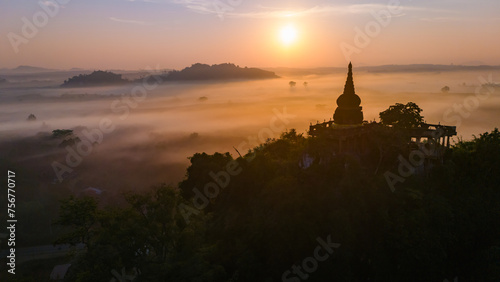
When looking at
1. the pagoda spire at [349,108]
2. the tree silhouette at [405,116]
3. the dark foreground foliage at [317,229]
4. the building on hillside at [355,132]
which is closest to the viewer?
the dark foreground foliage at [317,229]

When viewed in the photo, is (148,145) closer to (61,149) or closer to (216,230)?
(61,149)

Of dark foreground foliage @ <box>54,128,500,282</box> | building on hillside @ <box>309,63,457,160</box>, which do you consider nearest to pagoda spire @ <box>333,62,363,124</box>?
building on hillside @ <box>309,63,457,160</box>

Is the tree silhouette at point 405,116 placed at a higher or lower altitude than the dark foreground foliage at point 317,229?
higher

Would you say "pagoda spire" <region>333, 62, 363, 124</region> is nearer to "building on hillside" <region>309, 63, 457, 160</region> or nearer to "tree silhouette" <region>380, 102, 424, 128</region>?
"building on hillside" <region>309, 63, 457, 160</region>

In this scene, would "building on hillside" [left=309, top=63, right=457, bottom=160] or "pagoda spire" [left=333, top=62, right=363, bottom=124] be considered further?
"pagoda spire" [left=333, top=62, right=363, bottom=124]

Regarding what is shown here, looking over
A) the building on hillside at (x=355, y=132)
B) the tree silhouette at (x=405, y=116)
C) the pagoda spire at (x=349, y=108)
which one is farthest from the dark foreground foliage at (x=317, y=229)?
the tree silhouette at (x=405, y=116)

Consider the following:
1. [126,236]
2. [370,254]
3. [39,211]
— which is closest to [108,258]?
[126,236]

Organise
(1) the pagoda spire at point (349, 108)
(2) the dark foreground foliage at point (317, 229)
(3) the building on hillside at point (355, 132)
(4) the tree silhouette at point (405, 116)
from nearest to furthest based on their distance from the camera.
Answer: (2) the dark foreground foliage at point (317, 229) → (3) the building on hillside at point (355, 132) → (1) the pagoda spire at point (349, 108) → (4) the tree silhouette at point (405, 116)

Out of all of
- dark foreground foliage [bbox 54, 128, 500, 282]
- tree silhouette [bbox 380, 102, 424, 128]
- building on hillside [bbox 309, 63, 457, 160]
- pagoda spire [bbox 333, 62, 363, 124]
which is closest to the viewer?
dark foreground foliage [bbox 54, 128, 500, 282]

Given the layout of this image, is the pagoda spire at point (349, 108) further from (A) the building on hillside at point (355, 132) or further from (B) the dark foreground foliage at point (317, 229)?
(B) the dark foreground foliage at point (317, 229)

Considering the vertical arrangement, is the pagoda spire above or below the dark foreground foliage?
above

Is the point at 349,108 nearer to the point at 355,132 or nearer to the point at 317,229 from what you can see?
the point at 355,132

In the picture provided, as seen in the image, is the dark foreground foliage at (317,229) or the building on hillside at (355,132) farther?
the building on hillside at (355,132)
